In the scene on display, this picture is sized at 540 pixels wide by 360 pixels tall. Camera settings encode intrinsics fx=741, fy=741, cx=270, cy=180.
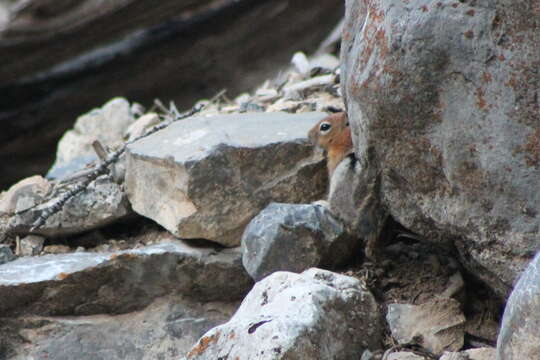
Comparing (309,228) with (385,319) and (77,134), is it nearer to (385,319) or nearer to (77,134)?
(385,319)

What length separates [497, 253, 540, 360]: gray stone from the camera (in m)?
1.80

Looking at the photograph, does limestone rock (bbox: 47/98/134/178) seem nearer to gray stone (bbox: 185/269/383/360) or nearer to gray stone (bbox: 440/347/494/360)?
gray stone (bbox: 185/269/383/360)

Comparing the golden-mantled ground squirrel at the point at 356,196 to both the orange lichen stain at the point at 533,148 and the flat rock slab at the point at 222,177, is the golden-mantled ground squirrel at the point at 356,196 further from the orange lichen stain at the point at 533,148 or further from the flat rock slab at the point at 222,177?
the orange lichen stain at the point at 533,148

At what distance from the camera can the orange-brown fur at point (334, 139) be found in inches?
123

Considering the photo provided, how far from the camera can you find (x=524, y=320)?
183 cm

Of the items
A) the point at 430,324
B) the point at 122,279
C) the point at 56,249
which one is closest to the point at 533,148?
the point at 430,324

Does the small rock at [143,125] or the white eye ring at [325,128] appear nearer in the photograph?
the white eye ring at [325,128]

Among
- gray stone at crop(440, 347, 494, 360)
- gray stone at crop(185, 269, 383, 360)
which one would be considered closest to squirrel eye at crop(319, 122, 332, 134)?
gray stone at crop(185, 269, 383, 360)

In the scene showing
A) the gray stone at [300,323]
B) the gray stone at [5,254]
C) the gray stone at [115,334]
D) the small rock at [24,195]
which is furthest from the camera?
the small rock at [24,195]

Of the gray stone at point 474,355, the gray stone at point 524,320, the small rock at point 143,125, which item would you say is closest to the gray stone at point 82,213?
the small rock at point 143,125

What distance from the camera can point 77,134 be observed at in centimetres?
523

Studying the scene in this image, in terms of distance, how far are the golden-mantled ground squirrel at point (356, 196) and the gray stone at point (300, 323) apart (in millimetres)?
373

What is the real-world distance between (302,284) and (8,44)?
5.31 metres

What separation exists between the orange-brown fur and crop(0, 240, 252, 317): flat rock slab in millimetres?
568
